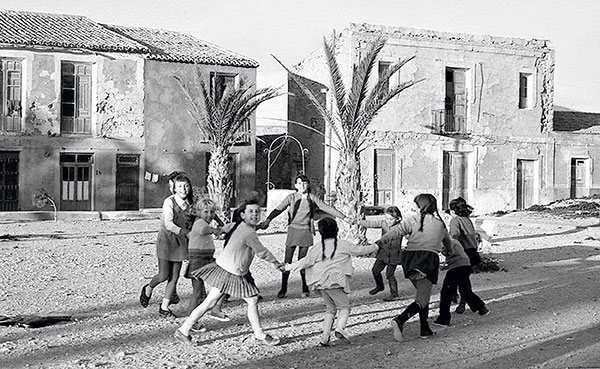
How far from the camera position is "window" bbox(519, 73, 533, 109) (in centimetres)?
2991

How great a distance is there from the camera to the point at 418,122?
28109 millimetres

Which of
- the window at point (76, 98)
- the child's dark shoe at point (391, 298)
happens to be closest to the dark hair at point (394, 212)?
the child's dark shoe at point (391, 298)

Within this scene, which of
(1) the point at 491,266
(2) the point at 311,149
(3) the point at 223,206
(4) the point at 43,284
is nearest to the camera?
(4) the point at 43,284

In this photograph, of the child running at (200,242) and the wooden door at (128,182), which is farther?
the wooden door at (128,182)

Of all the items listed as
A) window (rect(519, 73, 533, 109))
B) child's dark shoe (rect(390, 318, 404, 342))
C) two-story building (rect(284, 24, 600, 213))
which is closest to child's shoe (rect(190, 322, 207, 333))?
child's dark shoe (rect(390, 318, 404, 342))

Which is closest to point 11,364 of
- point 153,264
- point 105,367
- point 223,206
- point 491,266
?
point 105,367

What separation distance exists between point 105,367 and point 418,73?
24.1 metres

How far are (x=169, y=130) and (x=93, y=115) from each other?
9.16 ft

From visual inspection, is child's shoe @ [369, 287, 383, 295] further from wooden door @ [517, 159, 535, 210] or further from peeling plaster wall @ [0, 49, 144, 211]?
wooden door @ [517, 159, 535, 210]

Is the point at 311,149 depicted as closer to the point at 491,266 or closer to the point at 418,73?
the point at 418,73

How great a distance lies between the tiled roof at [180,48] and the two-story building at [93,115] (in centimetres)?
8

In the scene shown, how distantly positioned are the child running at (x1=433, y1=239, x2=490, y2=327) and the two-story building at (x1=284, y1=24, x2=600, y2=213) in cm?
1939

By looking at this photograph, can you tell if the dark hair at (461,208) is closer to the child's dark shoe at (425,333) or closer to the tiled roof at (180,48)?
the child's dark shoe at (425,333)

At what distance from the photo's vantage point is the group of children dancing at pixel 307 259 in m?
6.15
